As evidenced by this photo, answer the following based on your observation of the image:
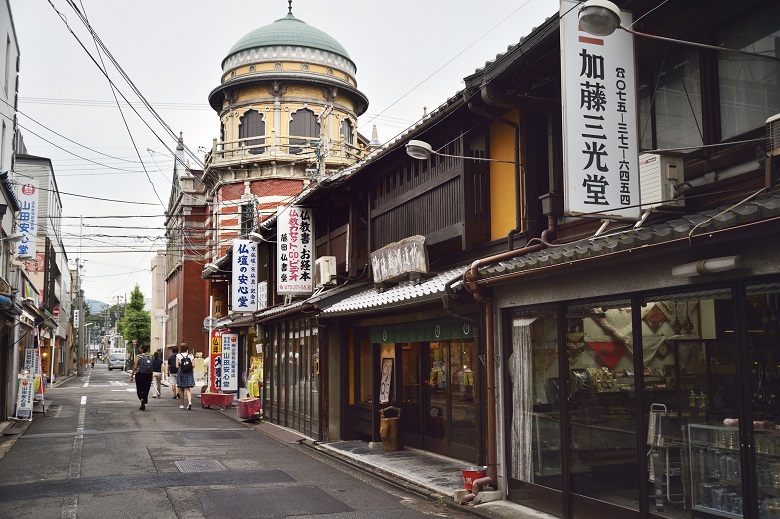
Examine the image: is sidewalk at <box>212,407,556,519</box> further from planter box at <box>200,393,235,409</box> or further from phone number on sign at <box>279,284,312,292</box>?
planter box at <box>200,393,235,409</box>

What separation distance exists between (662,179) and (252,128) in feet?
114

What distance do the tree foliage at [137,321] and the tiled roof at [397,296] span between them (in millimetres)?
73813

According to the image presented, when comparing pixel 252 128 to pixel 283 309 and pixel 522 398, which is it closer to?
pixel 283 309

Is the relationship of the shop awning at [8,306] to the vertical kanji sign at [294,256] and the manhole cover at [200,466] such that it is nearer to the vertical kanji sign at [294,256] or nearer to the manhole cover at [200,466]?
the manhole cover at [200,466]

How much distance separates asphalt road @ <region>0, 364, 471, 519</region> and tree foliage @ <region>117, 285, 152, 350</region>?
6935 cm

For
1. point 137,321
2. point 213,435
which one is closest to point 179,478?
point 213,435

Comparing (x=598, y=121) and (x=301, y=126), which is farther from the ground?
(x=301, y=126)

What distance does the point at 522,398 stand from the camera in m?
11.1

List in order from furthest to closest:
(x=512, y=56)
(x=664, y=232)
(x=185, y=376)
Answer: (x=185, y=376), (x=512, y=56), (x=664, y=232)

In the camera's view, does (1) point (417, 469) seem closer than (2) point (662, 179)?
No

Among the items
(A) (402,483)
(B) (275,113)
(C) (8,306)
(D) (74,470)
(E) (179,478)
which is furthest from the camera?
(B) (275,113)

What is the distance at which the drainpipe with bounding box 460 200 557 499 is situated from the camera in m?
11.0

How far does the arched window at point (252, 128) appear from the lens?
134ft

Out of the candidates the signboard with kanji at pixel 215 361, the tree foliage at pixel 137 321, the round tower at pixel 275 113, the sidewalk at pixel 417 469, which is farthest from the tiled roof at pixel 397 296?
the tree foliage at pixel 137 321
